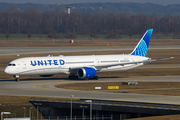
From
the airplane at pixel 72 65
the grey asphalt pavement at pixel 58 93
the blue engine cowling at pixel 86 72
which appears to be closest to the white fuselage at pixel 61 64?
the airplane at pixel 72 65

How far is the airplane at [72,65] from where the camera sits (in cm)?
6744

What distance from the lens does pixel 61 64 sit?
70438mm

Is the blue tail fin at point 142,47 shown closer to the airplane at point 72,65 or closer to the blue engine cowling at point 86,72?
the airplane at point 72,65

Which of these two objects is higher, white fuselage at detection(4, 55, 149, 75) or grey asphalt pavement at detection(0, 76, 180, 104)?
white fuselage at detection(4, 55, 149, 75)

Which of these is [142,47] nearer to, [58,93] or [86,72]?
[86,72]

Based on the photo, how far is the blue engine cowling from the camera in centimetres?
6938

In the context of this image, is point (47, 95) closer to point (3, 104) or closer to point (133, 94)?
point (3, 104)

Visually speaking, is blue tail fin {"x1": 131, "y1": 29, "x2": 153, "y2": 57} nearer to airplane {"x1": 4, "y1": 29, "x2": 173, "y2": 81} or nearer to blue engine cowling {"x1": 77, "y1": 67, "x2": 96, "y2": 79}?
airplane {"x1": 4, "y1": 29, "x2": 173, "y2": 81}

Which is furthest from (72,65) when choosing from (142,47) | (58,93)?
(142,47)

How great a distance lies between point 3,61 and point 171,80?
59044 mm

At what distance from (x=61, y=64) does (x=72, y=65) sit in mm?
2608

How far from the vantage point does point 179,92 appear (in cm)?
5519

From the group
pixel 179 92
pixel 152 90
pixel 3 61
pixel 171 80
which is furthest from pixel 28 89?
pixel 3 61

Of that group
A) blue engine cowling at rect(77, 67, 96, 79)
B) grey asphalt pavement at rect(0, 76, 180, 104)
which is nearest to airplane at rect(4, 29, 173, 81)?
blue engine cowling at rect(77, 67, 96, 79)
